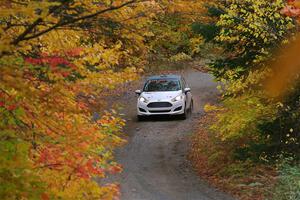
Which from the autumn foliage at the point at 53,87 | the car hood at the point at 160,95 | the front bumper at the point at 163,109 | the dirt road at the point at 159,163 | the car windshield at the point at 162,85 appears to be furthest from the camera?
the car windshield at the point at 162,85

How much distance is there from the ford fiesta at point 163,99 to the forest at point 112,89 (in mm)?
1337

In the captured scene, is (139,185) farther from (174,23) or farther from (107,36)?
(174,23)

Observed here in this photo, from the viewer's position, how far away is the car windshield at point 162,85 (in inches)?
815

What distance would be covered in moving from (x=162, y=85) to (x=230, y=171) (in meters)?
7.38

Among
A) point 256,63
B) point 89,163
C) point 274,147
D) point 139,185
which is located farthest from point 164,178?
point 89,163

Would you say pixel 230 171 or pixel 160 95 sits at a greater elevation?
pixel 160 95

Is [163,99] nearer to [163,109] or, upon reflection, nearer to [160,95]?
[160,95]

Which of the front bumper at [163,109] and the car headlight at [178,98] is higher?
the car headlight at [178,98]

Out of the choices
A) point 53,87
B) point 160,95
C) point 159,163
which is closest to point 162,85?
point 160,95

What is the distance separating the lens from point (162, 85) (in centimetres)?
2100

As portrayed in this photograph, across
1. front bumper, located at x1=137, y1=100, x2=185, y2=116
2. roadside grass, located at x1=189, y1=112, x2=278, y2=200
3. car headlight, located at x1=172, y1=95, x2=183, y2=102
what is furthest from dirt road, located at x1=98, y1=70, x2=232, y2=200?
car headlight, located at x1=172, y1=95, x2=183, y2=102

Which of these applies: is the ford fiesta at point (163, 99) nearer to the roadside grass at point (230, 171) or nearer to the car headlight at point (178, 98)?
the car headlight at point (178, 98)

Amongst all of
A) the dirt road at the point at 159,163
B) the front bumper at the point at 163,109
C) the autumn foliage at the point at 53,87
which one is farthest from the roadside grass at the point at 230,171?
the autumn foliage at the point at 53,87

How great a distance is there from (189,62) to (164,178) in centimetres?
2286
